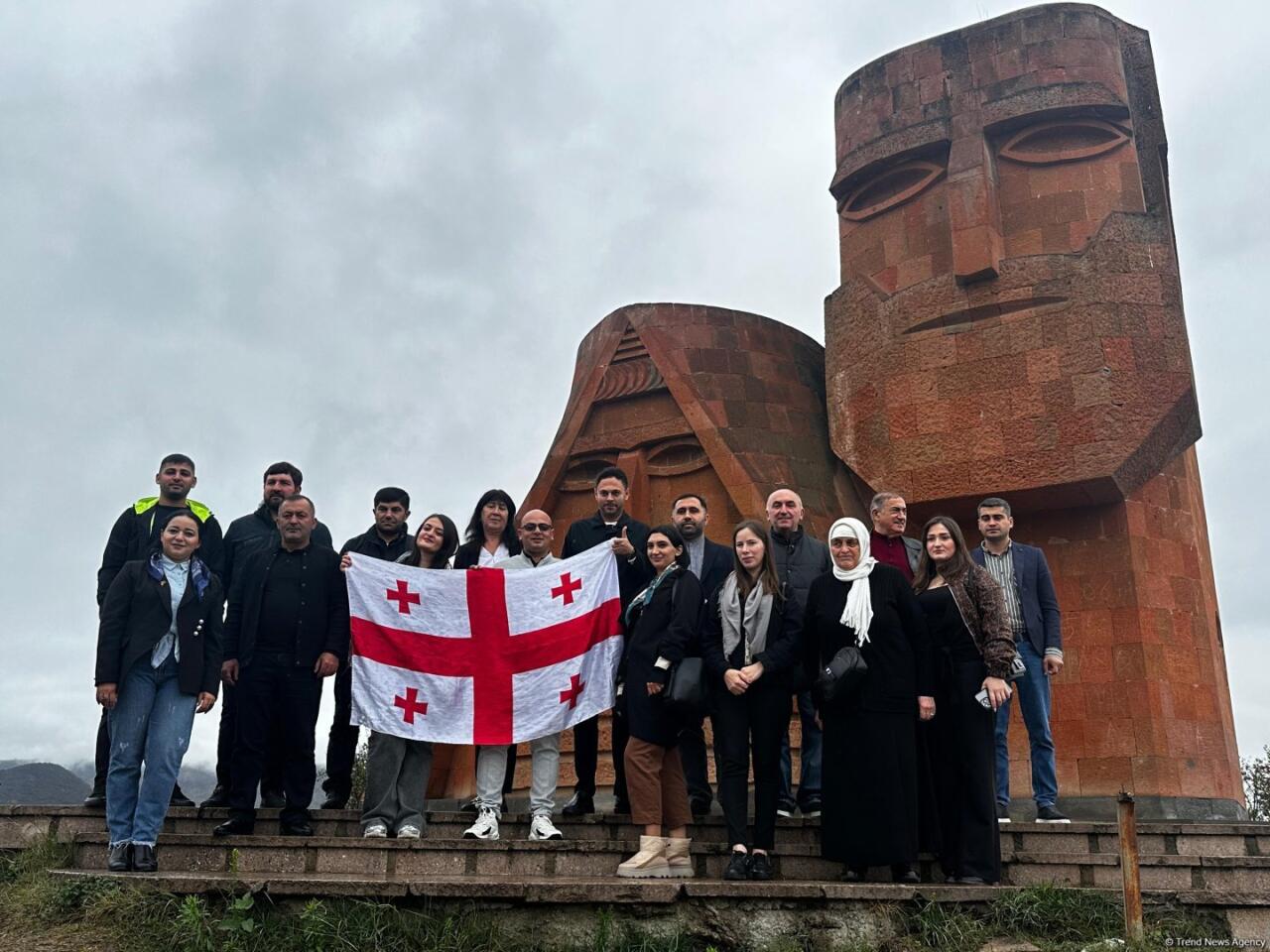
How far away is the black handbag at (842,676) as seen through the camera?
A: 207 inches

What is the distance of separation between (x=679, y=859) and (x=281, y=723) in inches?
87.4

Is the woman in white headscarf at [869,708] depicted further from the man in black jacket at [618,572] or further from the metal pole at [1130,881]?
the man in black jacket at [618,572]

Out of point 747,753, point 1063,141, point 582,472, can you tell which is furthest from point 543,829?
point 1063,141

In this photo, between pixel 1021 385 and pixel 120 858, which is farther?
pixel 1021 385

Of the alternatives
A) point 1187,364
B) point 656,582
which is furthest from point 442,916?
point 1187,364

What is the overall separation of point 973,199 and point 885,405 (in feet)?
6.33

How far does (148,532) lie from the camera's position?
6.53 meters

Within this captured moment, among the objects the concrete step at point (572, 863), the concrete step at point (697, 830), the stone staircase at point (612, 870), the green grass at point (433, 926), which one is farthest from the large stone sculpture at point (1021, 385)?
the green grass at point (433, 926)

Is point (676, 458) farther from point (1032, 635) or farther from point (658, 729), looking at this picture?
point (658, 729)

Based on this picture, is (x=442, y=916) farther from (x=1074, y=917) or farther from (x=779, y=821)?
(x=1074, y=917)

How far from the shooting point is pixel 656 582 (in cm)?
585

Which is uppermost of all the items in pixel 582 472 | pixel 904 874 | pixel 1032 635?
pixel 582 472

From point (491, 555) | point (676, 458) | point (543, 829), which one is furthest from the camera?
point (676, 458)

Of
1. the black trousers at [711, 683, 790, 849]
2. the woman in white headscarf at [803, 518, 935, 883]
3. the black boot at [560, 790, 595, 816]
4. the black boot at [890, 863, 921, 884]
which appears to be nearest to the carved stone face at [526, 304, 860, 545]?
the black boot at [560, 790, 595, 816]
